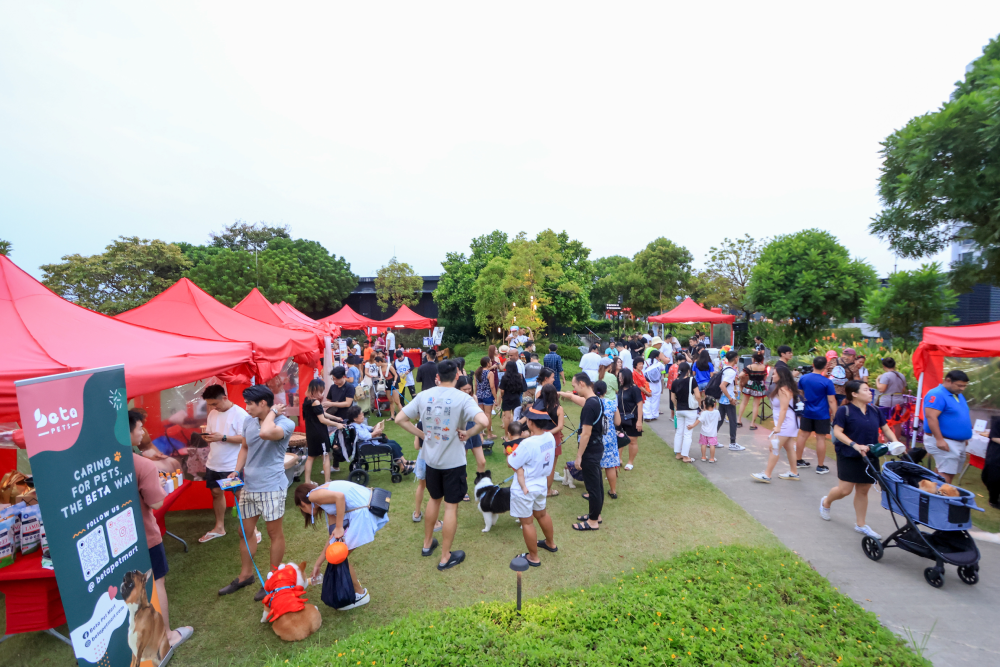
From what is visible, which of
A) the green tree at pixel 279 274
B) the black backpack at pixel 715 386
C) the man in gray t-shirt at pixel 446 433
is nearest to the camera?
the man in gray t-shirt at pixel 446 433

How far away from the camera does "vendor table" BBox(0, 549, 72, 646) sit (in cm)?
316

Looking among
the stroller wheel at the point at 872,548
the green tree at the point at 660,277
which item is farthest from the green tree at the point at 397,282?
the stroller wheel at the point at 872,548

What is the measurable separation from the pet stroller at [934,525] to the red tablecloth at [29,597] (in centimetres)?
707

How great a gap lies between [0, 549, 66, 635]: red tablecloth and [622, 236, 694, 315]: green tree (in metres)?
34.7

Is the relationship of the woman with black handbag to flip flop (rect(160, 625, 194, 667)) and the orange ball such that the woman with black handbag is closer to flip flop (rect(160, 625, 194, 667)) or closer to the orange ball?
the orange ball

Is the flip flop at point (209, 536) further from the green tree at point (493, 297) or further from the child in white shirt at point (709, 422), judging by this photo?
the green tree at point (493, 297)

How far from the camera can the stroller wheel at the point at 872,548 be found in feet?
14.6

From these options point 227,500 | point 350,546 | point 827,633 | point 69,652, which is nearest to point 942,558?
point 827,633

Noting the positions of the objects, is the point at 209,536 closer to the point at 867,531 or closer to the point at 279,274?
the point at 867,531

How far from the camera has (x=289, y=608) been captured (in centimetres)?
346

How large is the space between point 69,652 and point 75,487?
193cm

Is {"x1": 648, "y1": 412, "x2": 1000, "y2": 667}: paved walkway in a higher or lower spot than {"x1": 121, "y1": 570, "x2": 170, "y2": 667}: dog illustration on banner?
lower

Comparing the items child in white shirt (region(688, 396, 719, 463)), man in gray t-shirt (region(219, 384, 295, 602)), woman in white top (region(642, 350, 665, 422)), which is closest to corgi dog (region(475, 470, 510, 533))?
man in gray t-shirt (region(219, 384, 295, 602))

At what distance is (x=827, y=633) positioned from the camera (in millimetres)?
3369
